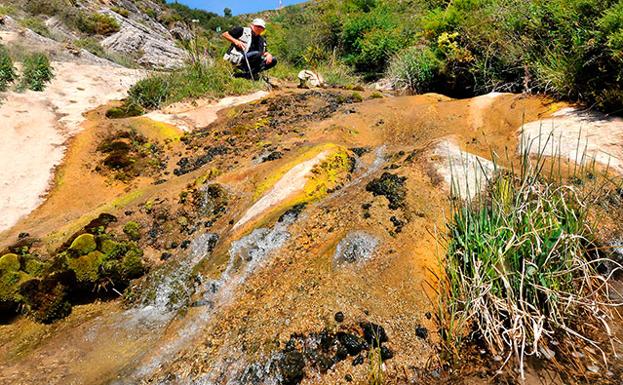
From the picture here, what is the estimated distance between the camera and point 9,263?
5.19 m

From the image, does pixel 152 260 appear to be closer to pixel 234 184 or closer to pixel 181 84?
pixel 234 184

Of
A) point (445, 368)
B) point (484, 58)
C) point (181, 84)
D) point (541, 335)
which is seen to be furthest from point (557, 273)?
point (181, 84)

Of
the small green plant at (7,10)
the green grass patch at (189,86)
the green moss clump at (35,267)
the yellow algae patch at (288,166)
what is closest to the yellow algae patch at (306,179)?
the yellow algae patch at (288,166)

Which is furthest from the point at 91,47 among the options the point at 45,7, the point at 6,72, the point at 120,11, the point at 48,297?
the point at 48,297

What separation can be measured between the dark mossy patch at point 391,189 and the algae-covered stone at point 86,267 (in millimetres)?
3522

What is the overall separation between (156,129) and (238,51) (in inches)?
154

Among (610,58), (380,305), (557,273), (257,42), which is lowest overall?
(380,305)

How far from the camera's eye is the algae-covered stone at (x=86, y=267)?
5.11 metres

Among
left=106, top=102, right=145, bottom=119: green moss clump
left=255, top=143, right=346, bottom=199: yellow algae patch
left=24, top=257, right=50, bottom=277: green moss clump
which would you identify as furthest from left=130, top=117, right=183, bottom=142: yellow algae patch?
left=24, top=257, right=50, bottom=277: green moss clump

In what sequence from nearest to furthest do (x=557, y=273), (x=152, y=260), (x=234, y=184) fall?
(x=557, y=273) → (x=152, y=260) → (x=234, y=184)

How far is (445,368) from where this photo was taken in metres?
3.34

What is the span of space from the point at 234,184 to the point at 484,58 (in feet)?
19.9

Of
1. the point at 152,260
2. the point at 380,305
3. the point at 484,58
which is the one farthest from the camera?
the point at 484,58

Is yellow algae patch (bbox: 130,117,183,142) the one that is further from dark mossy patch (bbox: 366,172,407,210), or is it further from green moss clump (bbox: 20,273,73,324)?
dark mossy patch (bbox: 366,172,407,210)
